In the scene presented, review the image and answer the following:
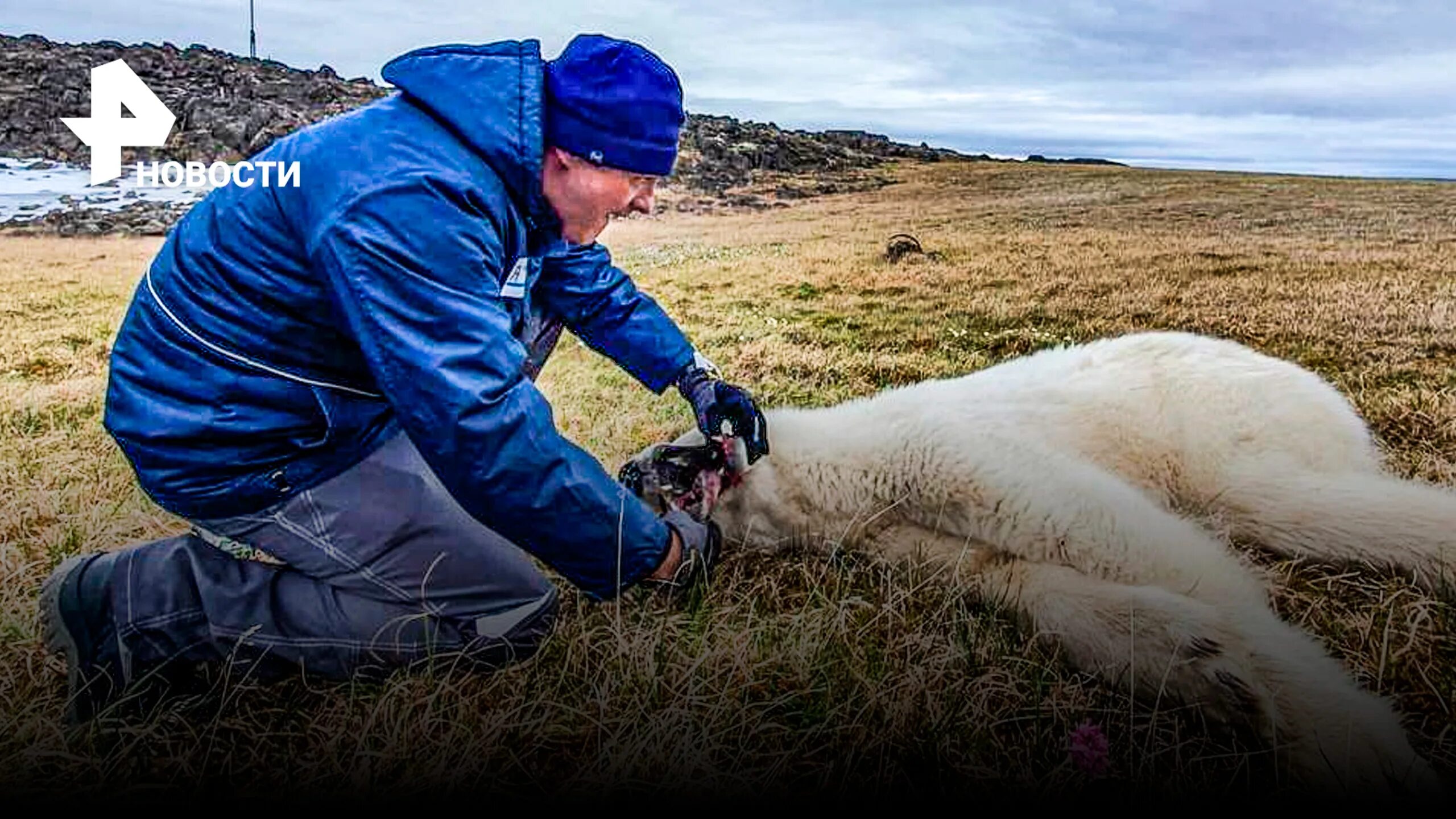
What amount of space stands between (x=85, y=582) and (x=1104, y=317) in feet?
12.9

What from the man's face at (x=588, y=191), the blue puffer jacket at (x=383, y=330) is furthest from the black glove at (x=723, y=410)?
the man's face at (x=588, y=191)

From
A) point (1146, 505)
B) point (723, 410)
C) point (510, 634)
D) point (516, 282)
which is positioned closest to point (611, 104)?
point (516, 282)

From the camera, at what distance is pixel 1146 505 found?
94.8 inches

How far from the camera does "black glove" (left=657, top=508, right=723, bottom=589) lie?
234 cm

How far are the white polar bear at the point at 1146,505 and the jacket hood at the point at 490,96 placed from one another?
921mm

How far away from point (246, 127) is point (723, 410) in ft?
10.1

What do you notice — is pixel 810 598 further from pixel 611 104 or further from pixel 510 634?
pixel 611 104

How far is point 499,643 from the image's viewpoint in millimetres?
2227

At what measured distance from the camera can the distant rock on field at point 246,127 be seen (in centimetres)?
421

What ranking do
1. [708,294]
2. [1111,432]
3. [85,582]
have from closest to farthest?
[85,582] → [1111,432] → [708,294]

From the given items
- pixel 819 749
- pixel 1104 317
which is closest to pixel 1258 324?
pixel 1104 317

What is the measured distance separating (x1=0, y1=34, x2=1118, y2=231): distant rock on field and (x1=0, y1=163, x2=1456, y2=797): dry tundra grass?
0.35m

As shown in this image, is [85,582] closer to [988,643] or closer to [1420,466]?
[988,643]

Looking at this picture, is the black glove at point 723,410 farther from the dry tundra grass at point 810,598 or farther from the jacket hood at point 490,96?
the jacket hood at point 490,96
